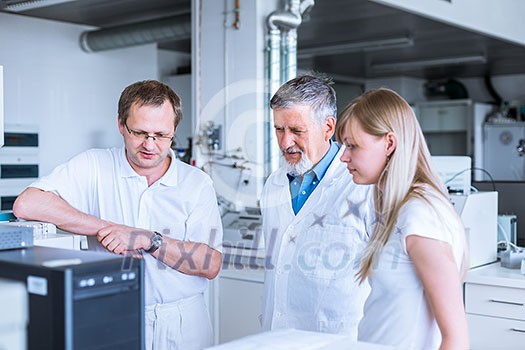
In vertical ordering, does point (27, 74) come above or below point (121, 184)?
above

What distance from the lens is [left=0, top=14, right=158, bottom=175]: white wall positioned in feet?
18.1

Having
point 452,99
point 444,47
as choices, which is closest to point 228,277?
point 444,47

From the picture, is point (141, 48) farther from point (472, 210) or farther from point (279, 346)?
point (279, 346)

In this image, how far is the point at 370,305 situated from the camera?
1583 mm

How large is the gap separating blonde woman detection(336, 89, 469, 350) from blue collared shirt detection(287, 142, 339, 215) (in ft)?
1.80

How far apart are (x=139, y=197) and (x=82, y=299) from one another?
43.2 inches

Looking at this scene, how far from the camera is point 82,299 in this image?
974mm

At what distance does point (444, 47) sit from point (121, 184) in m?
5.82

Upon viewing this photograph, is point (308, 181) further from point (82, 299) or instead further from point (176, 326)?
point (82, 299)

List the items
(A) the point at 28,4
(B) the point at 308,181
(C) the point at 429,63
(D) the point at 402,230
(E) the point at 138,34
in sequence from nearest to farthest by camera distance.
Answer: (D) the point at 402,230 → (B) the point at 308,181 → (A) the point at 28,4 → (E) the point at 138,34 → (C) the point at 429,63

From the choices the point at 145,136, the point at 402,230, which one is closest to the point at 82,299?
the point at 402,230

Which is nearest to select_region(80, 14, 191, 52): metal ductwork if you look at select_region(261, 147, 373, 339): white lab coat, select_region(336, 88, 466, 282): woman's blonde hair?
select_region(261, 147, 373, 339): white lab coat

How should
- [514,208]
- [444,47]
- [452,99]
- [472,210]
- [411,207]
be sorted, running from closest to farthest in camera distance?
[411,207] → [472,210] → [514,208] → [444,47] → [452,99]

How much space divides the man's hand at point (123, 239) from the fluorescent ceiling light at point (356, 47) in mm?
4974
